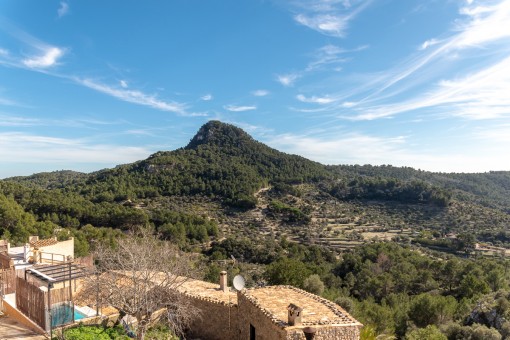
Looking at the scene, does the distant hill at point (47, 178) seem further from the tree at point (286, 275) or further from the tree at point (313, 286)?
the tree at point (313, 286)

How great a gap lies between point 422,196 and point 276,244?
39.8m

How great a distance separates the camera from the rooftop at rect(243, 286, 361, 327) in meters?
9.15

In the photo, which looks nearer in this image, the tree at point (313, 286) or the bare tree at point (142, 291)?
the bare tree at point (142, 291)

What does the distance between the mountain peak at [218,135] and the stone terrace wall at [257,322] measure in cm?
8431

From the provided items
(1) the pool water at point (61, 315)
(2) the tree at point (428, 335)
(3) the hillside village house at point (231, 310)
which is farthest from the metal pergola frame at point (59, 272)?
(2) the tree at point (428, 335)

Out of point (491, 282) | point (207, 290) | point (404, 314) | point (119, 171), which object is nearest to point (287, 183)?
point (119, 171)

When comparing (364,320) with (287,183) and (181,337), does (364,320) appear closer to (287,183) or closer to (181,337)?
(181,337)

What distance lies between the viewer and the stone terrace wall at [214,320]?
11.6 m

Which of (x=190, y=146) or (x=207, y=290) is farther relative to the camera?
(x=190, y=146)

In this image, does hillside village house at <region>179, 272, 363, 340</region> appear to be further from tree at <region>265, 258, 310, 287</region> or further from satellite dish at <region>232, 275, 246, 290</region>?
tree at <region>265, 258, 310, 287</region>

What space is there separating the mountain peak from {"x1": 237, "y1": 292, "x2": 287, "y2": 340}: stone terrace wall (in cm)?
8431

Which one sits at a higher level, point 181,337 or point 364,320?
point 181,337

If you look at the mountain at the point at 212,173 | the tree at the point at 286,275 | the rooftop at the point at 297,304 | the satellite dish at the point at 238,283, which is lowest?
the tree at the point at 286,275

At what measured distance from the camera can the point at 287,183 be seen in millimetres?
76000
